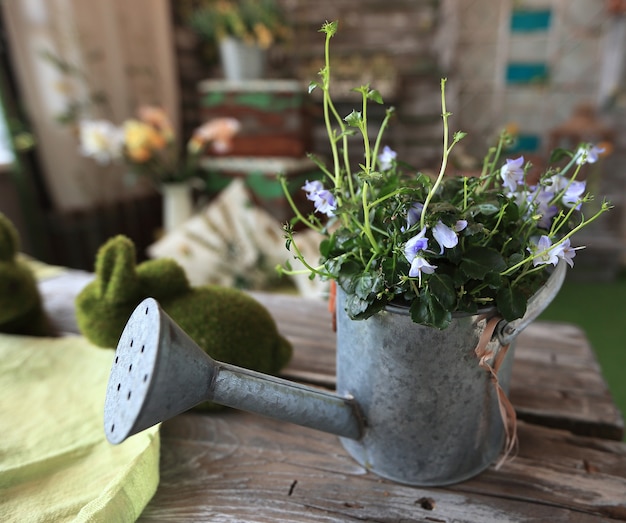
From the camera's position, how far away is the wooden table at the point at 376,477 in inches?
17.2

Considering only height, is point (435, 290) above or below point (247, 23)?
below

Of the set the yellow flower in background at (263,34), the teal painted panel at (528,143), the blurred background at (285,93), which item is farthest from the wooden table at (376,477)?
the teal painted panel at (528,143)

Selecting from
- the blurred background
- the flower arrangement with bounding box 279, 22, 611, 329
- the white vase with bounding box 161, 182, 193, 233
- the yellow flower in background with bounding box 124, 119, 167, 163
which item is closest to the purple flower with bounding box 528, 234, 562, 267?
the flower arrangement with bounding box 279, 22, 611, 329

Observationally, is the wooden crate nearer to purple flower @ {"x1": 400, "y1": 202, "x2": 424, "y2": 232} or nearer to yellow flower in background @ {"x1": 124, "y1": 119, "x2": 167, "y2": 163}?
yellow flower in background @ {"x1": 124, "y1": 119, "x2": 167, "y2": 163}

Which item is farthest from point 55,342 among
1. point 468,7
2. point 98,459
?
point 468,7

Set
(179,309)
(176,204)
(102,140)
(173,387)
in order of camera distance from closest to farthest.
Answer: (173,387)
(179,309)
(102,140)
(176,204)

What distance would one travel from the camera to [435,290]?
1.22 ft

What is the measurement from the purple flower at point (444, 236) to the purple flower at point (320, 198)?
0.39ft

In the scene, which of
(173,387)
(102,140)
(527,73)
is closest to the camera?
(173,387)

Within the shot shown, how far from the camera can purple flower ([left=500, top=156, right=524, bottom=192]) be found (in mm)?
436

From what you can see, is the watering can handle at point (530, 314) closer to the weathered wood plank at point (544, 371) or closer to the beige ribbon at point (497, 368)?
the beige ribbon at point (497, 368)

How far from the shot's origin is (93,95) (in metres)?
1.91

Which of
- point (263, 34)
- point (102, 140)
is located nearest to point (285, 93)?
point (263, 34)

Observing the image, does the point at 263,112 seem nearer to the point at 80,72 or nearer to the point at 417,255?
the point at 80,72
